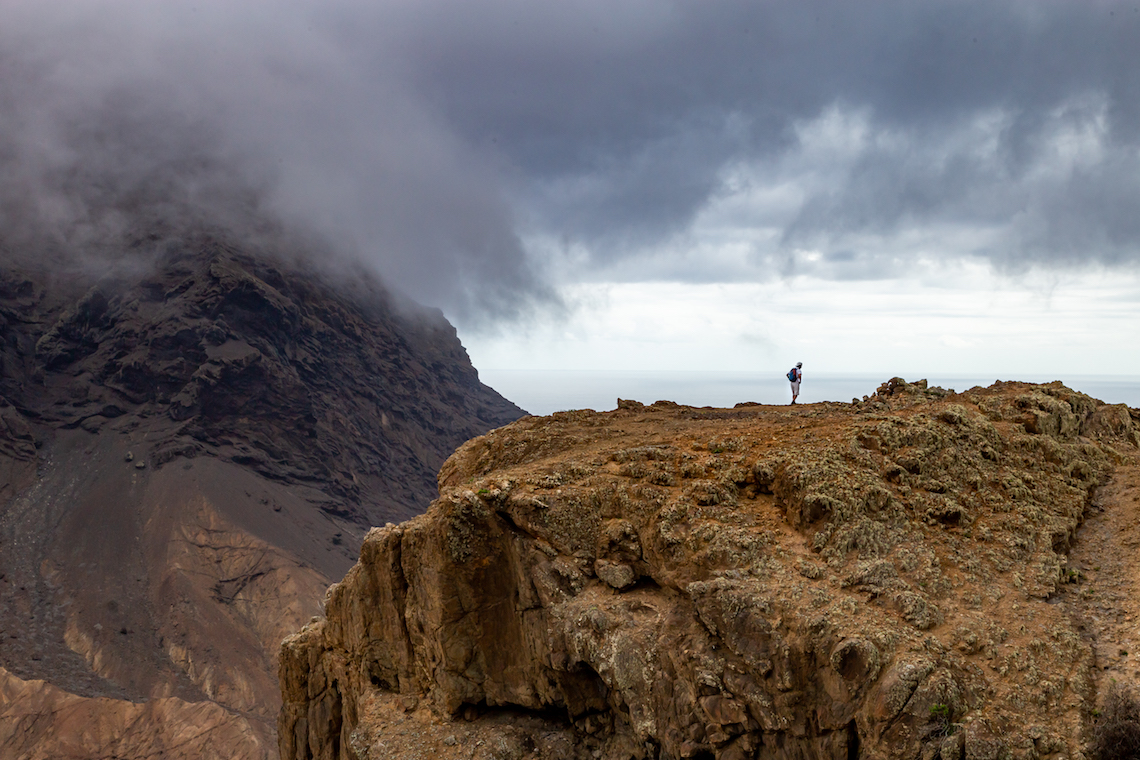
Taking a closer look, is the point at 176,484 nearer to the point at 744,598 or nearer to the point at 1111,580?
the point at 744,598

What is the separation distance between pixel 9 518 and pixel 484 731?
4747 inches

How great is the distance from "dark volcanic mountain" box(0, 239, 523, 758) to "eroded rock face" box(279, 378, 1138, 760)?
251 feet

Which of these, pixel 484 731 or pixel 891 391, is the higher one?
pixel 891 391

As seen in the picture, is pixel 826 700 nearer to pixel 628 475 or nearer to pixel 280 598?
pixel 628 475

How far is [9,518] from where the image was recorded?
113812 mm

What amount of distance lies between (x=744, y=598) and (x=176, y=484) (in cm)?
12399

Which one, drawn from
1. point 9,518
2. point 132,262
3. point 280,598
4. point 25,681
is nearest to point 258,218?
point 132,262

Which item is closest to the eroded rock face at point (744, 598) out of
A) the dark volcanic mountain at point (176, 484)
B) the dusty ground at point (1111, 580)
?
the dusty ground at point (1111, 580)

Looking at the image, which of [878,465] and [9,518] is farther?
[9,518]

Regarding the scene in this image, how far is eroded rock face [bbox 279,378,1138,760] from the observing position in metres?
15.3

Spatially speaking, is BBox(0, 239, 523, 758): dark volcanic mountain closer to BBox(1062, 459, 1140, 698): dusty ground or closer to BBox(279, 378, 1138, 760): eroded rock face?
BBox(279, 378, 1138, 760): eroded rock face

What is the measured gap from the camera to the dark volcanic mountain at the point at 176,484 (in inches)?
3625

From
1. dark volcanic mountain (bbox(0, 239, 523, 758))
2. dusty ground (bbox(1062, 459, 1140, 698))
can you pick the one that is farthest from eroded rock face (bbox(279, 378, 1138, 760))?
dark volcanic mountain (bbox(0, 239, 523, 758))

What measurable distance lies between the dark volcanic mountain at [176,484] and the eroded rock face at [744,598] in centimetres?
7645
